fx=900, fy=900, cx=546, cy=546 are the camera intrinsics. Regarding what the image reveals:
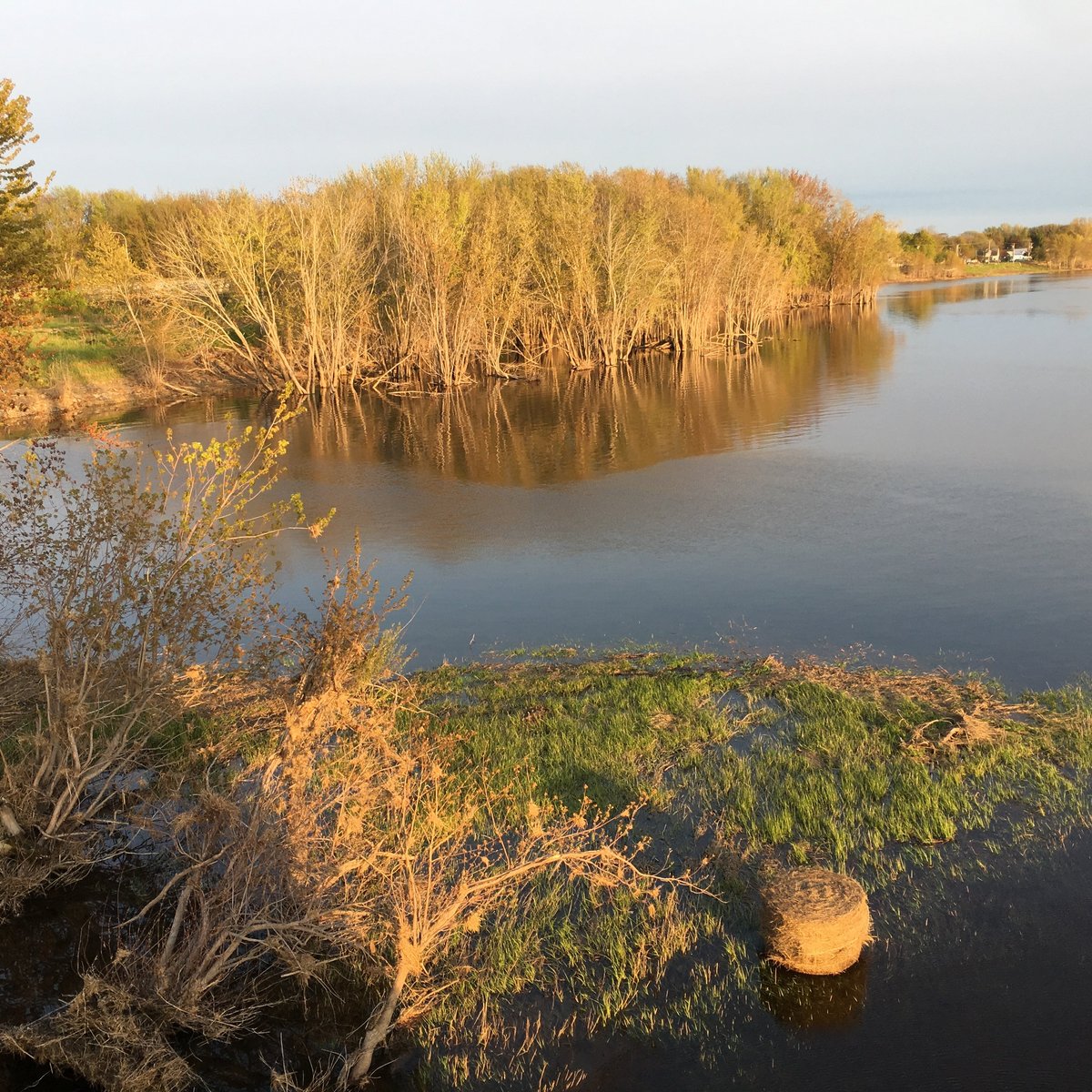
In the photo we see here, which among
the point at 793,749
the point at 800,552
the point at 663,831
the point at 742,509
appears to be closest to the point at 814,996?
the point at 663,831

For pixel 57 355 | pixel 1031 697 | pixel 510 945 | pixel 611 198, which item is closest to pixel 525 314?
pixel 611 198

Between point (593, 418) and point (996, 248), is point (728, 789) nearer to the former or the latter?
point (593, 418)

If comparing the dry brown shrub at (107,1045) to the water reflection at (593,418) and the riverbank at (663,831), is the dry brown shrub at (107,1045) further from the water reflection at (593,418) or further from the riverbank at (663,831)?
the water reflection at (593,418)

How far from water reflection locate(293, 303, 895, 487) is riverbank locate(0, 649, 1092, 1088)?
1254 centimetres

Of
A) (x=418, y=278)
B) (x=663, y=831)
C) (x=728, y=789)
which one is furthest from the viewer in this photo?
(x=418, y=278)

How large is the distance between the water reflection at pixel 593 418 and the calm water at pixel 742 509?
15cm

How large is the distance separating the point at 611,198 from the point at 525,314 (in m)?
6.80

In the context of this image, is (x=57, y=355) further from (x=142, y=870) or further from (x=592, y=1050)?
(x=592, y=1050)

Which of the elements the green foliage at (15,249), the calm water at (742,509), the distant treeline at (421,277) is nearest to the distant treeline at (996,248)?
the distant treeline at (421,277)

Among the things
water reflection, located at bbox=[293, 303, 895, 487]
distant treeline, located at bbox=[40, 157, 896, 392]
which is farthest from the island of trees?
water reflection, located at bbox=[293, 303, 895, 487]

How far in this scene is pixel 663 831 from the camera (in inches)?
306

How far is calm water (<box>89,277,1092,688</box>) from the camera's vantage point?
1241cm

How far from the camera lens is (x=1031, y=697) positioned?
31.3 ft

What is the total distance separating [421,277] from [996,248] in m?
143
